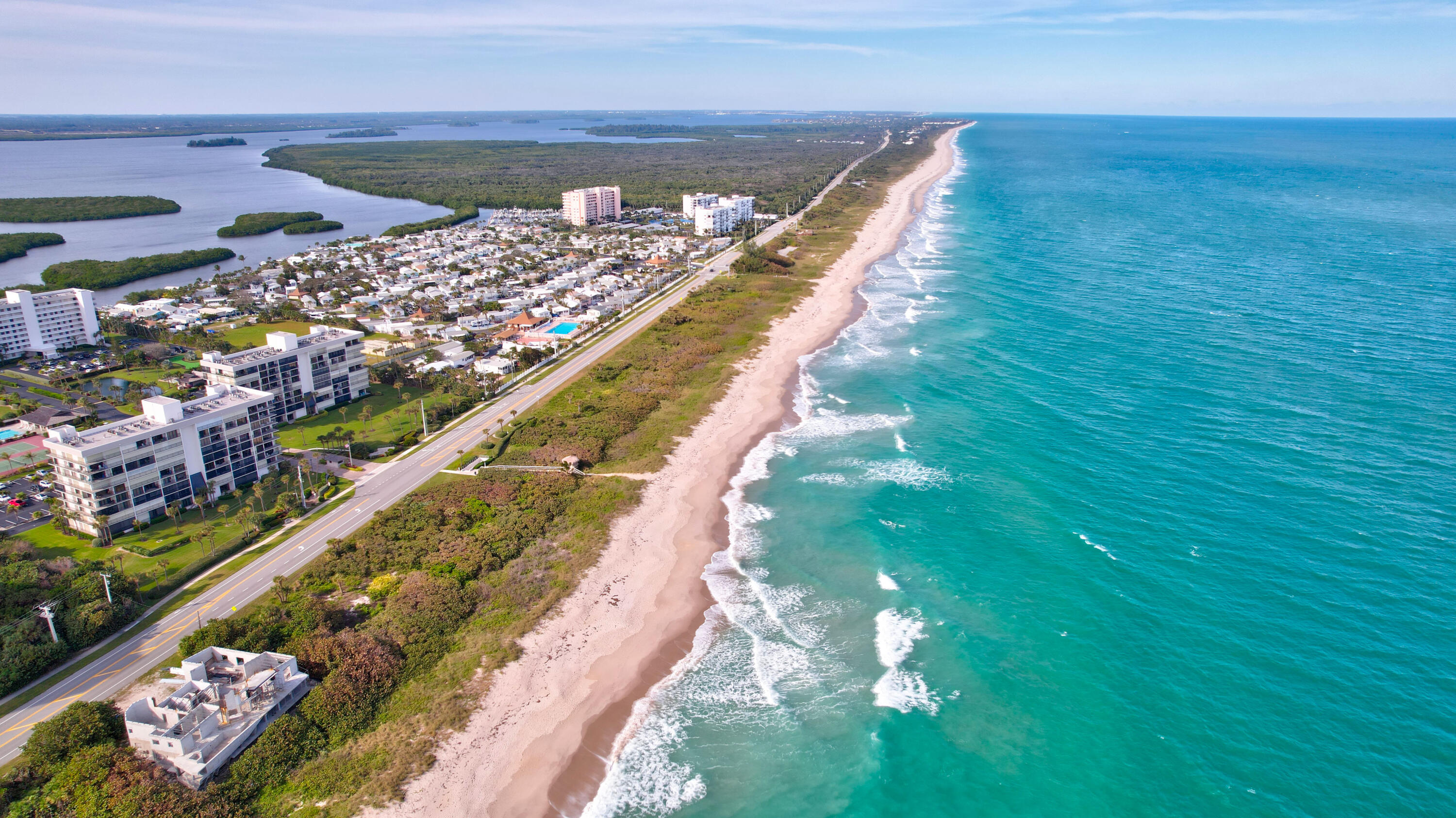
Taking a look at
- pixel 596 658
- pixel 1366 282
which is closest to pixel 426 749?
pixel 596 658

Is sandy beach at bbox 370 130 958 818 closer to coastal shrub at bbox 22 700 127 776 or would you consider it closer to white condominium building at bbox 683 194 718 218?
coastal shrub at bbox 22 700 127 776

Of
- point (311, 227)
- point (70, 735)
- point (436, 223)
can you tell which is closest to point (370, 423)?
point (70, 735)

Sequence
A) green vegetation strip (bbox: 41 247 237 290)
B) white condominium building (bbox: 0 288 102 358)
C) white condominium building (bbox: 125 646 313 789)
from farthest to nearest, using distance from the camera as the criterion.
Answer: green vegetation strip (bbox: 41 247 237 290) → white condominium building (bbox: 0 288 102 358) → white condominium building (bbox: 125 646 313 789)

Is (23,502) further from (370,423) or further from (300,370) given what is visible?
(370,423)

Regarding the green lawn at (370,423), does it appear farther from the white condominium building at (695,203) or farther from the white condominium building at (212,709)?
the white condominium building at (695,203)

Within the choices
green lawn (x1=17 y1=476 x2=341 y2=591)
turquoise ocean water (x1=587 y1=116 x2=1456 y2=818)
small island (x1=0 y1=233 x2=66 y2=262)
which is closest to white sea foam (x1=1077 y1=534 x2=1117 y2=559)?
turquoise ocean water (x1=587 y1=116 x2=1456 y2=818)

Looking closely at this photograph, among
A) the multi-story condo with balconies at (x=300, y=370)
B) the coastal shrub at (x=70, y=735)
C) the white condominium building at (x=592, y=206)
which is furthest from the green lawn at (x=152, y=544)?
the white condominium building at (x=592, y=206)
